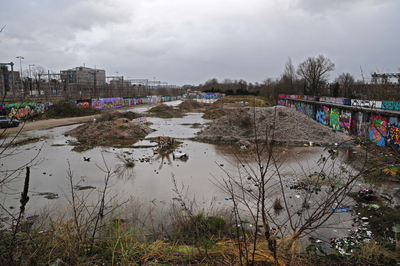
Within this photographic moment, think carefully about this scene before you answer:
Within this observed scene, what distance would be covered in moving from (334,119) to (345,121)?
225 cm

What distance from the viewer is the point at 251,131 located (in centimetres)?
2027

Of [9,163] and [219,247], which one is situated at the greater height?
[219,247]

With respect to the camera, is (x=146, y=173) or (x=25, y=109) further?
(x=25, y=109)

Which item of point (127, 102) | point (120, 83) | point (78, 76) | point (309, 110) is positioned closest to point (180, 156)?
point (309, 110)

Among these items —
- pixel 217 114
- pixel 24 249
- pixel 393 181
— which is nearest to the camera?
pixel 24 249

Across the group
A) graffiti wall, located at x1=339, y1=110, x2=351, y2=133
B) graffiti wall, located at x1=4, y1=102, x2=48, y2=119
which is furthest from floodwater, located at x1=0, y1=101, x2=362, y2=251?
graffiti wall, located at x1=4, y1=102, x2=48, y2=119

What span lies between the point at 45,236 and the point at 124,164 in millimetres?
8835

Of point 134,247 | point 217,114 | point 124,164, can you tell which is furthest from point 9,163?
point 217,114

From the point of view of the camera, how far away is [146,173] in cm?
1167

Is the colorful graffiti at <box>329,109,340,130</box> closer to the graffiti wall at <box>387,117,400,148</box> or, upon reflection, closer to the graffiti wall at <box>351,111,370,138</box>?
the graffiti wall at <box>351,111,370,138</box>

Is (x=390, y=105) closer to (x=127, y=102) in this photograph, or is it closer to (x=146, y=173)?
(x=146, y=173)

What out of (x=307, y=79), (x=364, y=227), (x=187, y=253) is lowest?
(x=364, y=227)

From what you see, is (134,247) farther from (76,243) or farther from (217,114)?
(217,114)

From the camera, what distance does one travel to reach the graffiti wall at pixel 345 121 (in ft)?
66.8
